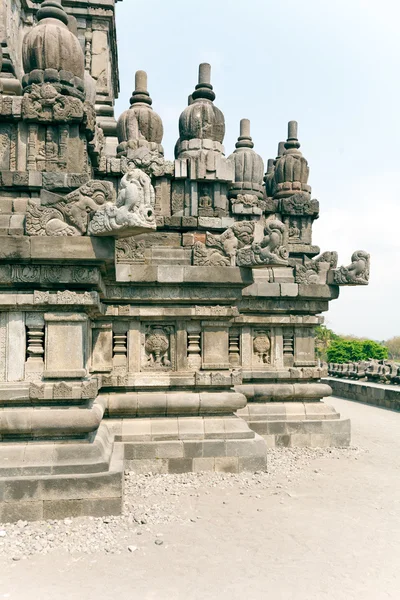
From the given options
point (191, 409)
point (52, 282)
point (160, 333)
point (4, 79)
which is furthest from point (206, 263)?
point (4, 79)

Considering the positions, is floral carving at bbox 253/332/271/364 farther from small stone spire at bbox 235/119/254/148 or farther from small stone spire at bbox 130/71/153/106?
small stone spire at bbox 130/71/153/106

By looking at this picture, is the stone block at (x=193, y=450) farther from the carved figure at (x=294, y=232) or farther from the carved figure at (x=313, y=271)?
the carved figure at (x=294, y=232)

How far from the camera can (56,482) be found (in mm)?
6430

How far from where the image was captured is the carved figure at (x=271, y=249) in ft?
28.2

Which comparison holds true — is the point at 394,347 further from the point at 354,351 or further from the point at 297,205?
the point at 297,205

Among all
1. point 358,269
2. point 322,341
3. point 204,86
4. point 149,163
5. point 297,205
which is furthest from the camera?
point 322,341

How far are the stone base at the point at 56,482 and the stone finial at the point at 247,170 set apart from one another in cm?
859

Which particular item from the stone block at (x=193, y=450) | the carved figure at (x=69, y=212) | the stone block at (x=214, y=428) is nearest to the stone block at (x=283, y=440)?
the stone block at (x=214, y=428)

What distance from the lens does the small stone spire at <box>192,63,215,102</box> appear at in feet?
38.5

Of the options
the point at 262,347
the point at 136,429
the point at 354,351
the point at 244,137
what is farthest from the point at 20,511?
the point at 354,351

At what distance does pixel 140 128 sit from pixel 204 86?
1.80 m

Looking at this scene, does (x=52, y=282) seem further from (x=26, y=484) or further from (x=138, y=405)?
(x=138, y=405)

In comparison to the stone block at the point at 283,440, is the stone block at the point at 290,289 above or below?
above

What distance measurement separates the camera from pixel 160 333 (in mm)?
→ 9508
